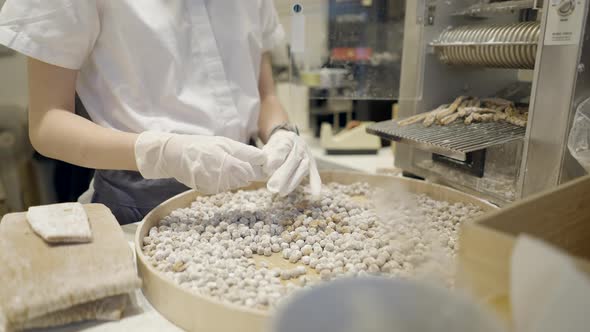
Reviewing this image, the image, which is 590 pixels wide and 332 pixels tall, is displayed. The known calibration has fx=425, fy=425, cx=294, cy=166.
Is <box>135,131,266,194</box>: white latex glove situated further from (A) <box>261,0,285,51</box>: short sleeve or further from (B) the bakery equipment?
(B) the bakery equipment

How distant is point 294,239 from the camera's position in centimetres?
74

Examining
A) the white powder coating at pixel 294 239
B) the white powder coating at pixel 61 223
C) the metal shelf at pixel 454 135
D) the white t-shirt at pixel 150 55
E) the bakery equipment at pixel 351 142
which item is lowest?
the bakery equipment at pixel 351 142

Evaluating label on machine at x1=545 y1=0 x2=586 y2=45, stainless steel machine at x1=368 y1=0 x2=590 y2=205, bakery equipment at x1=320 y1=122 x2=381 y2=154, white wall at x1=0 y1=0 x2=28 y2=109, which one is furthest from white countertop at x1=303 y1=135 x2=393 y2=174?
white wall at x1=0 y1=0 x2=28 y2=109

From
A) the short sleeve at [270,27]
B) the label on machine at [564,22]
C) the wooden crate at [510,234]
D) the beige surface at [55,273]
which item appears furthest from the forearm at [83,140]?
the label on machine at [564,22]

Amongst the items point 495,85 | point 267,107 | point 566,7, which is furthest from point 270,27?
point 566,7

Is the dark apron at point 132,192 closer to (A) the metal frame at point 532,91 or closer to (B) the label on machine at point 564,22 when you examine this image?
(A) the metal frame at point 532,91

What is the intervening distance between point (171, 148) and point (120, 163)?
5.2 inches

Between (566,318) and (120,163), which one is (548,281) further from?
(120,163)

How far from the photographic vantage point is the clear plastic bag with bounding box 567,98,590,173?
2.37ft

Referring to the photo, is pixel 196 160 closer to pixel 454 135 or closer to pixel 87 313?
pixel 87 313

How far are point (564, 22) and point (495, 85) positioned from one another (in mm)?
427

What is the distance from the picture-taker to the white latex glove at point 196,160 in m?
0.80

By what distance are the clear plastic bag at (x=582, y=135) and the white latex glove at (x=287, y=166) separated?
0.47 metres

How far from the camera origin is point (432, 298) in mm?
272
